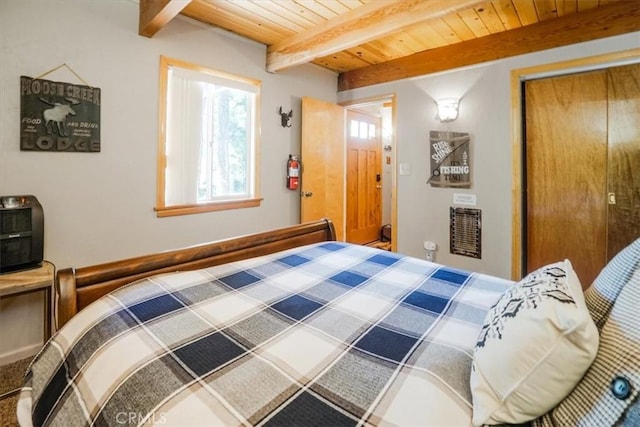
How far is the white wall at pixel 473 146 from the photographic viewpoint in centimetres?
288

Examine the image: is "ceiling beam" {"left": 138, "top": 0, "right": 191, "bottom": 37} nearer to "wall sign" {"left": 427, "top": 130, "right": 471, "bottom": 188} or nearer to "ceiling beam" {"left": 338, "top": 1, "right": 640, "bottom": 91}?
"ceiling beam" {"left": 338, "top": 1, "right": 640, "bottom": 91}

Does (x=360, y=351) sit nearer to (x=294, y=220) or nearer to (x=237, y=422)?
(x=237, y=422)

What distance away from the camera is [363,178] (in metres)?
4.89

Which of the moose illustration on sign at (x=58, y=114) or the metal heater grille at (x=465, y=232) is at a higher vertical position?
the moose illustration on sign at (x=58, y=114)

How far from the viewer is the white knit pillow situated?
60cm

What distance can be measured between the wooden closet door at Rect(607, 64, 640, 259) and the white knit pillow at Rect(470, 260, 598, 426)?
2.54m

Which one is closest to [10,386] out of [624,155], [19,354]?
[19,354]

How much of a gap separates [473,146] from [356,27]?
1630 mm

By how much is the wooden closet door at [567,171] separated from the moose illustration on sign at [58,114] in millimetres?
3778

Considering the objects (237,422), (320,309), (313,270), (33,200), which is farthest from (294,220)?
(237,422)

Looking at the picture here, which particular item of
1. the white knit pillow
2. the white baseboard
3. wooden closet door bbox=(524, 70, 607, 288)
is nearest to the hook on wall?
wooden closet door bbox=(524, 70, 607, 288)

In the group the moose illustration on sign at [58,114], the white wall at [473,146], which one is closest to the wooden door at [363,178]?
the white wall at [473,146]

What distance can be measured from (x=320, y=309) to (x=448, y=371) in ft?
1.66

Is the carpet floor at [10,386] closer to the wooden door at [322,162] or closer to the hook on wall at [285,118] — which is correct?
the wooden door at [322,162]
